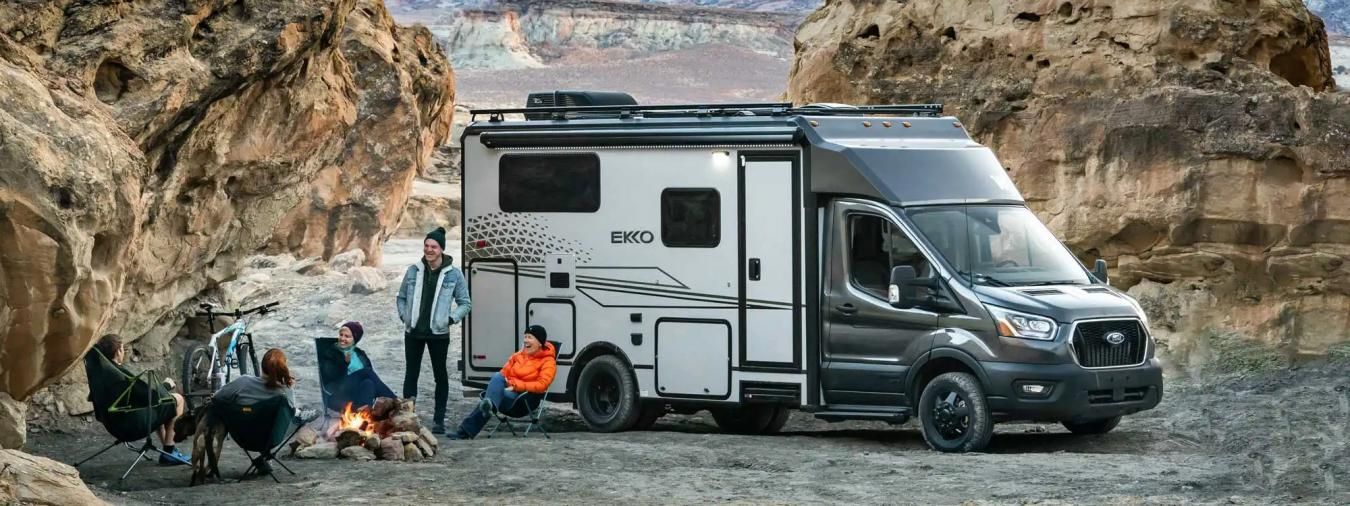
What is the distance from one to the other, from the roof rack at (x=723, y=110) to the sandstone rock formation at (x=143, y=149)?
195cm

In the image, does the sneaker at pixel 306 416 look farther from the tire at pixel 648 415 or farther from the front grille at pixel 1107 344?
the front grille at pixel 1107 344

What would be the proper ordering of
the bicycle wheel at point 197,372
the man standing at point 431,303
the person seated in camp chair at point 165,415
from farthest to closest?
the bicycle wheel at point 197,372
the man standing at point 431,303
the person seated in camp chair at point 165,415

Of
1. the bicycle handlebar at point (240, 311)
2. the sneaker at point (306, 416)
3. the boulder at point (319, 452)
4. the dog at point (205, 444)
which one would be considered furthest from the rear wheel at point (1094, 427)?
the bicycle handlebar at point (240, 311)

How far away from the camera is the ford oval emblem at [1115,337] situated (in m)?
14.6

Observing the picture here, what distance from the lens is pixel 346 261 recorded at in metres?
34.0

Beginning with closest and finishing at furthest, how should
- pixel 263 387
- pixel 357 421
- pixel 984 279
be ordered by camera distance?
pixel 263 387 < pixel 357 421 < pixel 984 279

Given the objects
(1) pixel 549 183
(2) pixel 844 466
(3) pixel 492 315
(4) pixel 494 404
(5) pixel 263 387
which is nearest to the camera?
(5) pixel 263 387

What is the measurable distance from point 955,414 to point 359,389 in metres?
4.44

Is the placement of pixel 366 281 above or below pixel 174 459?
above

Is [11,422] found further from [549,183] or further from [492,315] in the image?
[549,183]

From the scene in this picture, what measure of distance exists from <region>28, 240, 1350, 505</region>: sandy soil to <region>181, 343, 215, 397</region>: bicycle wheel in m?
0.85

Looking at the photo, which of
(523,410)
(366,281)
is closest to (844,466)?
(523,410)

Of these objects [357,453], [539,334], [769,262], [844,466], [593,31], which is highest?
[593,31]

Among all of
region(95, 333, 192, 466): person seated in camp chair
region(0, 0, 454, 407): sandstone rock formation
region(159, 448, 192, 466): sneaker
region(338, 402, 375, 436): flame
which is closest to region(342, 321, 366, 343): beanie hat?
region(338, 402, 375, 436): flame
